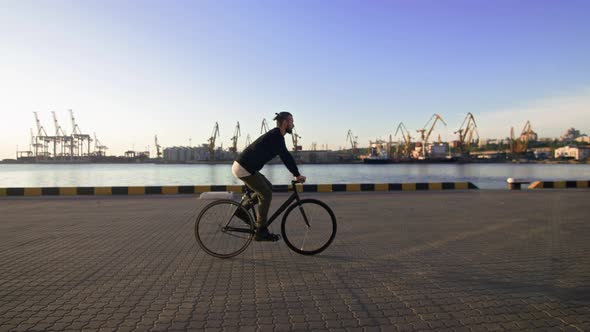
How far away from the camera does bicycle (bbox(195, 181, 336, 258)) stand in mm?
4809

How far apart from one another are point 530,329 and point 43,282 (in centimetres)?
424

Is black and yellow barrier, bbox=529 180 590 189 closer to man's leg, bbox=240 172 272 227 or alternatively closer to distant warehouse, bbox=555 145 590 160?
man's leg, bbox=240 172 272 227

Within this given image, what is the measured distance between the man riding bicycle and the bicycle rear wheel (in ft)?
0.62

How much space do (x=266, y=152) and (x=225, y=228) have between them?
43.1 inches

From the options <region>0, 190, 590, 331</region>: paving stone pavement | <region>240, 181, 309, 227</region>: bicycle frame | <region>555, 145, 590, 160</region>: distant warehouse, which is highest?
<region>555, 145, 590, 160</region>: distant warehouse

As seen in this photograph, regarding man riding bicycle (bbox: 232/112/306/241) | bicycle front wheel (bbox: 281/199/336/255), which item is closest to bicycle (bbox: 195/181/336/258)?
bicycle front wheel (bbox: 281/199/336/255)

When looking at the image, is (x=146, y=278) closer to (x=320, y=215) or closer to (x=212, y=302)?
(x=212, y=302)

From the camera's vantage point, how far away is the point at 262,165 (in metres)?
4.64

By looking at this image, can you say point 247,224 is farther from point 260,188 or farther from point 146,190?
point 146,190

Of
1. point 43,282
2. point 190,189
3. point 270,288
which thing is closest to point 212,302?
point 270,288

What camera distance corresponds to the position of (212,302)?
10.7 ft

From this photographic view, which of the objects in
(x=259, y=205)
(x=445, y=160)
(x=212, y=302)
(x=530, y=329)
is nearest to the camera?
(x=530, y=329)

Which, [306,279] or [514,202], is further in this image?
[514,202]

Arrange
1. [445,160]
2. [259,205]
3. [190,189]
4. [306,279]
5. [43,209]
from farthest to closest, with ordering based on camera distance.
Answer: [445,160], [190,189], [43,209], [259,205], [306,279]
